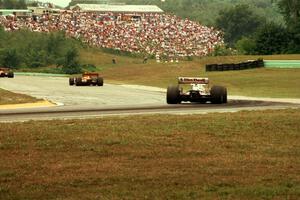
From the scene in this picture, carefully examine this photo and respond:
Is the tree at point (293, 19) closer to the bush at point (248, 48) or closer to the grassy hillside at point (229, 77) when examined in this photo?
the bush at point (248, 48)

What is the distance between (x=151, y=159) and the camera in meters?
13.3

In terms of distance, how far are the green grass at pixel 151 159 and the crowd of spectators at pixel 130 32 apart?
95.2 meters

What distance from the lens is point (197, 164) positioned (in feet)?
41.6

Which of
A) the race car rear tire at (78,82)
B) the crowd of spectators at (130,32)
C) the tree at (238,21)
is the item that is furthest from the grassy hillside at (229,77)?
the tree at (238,21)

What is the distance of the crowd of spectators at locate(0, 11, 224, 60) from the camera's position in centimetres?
12256

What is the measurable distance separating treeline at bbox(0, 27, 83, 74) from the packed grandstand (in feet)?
10.6

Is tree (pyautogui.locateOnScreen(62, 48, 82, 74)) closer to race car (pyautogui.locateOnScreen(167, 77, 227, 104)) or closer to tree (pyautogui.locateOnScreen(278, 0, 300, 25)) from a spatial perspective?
tree (pyautogui.locateOnScreen(278, 0, 300, 25))

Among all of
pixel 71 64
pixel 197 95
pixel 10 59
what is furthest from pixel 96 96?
pixel 10 59

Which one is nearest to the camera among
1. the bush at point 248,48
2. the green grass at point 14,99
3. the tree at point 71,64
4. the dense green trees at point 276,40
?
the green grass at point 14,99

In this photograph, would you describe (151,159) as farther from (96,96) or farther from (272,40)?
(272,40)

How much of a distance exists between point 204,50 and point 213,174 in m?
113

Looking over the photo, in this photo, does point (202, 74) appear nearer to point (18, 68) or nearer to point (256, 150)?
point (18, 68)

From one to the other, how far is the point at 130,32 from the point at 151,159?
117m

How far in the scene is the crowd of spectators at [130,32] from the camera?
12256cm
